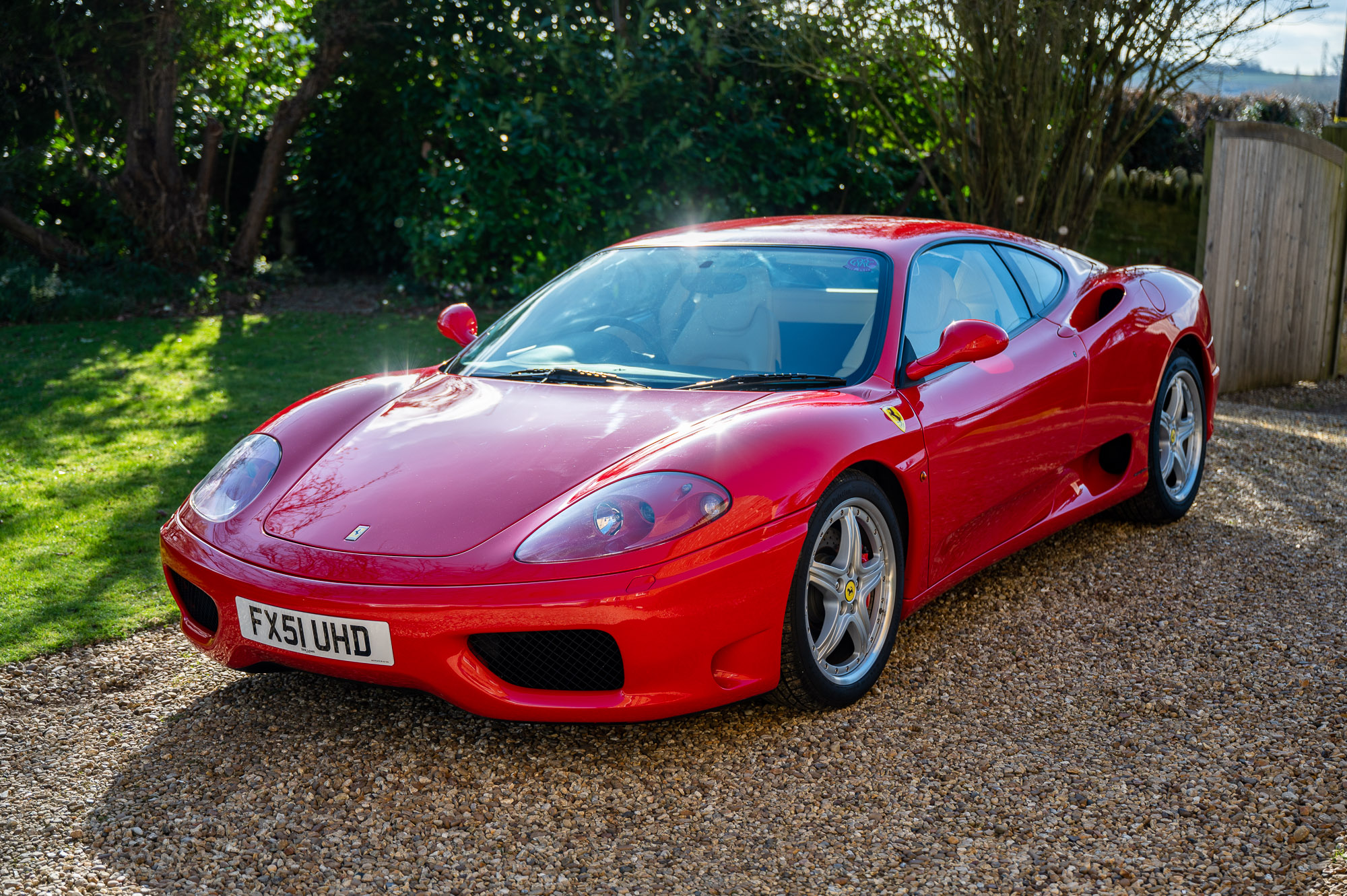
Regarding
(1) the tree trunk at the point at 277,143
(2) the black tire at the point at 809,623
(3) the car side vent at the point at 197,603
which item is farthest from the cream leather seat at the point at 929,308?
(1) the tree trunk at the point at 277,143

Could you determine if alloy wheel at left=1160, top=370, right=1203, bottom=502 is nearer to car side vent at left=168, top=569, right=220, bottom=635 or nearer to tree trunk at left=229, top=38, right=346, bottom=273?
car side vent at left=168, top=569, right=220, bottom=635

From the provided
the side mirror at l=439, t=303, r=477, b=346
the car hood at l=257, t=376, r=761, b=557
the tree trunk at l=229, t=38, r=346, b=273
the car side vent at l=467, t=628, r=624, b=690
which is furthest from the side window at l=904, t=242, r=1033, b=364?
the tree trunk at l=229, t=38, r=346, b=273

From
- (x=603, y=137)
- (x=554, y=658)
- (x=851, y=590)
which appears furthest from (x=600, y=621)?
(x=603, y=137)

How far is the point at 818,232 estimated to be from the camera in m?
4.05

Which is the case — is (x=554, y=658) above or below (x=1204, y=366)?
below

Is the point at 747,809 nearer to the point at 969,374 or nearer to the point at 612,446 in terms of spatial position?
the point at 612,446

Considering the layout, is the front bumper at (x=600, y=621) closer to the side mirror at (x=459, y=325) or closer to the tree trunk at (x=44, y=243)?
the side mirror at (x=459, y=325)

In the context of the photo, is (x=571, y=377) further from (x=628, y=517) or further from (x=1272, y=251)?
(x=1272, y=251)

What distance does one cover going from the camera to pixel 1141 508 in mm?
4883

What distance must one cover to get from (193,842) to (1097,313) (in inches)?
140

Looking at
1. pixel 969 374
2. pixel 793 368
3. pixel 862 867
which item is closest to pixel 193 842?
pixel 862 867

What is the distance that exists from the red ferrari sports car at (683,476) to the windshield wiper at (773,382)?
11 millimetres

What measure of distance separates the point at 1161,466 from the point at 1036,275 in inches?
40.9

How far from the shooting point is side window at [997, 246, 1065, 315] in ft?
14.3
